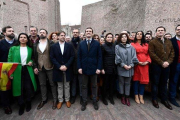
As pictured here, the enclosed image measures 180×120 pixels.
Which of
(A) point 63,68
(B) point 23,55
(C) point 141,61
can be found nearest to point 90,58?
(A) point 63,68

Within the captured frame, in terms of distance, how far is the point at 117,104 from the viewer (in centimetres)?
272

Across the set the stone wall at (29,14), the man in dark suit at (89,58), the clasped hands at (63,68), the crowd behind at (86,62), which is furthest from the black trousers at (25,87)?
the stone wall at (29,14)

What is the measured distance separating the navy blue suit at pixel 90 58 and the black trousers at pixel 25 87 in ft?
4.36

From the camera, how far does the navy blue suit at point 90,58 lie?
2.41 metres

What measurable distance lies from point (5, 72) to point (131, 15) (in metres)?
14.7

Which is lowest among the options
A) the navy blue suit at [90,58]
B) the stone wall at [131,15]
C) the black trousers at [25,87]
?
the black trousers at [25,87]

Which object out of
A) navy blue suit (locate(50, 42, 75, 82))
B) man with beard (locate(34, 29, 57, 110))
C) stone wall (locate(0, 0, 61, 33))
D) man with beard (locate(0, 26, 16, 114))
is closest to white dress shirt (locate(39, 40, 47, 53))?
man with beard (locate(34, 29, 57, 110))

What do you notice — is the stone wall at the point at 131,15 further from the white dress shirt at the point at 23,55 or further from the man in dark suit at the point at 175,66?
the white dress shirt at the point at 23,55

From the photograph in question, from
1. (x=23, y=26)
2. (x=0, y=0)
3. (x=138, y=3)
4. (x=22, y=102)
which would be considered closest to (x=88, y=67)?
(x=22, y=102)

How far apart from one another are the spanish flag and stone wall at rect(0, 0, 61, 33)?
1010 centimetres

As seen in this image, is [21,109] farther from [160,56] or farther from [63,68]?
[160,56]

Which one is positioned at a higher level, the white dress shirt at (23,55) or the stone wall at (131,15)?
the stone wall at (131,15)

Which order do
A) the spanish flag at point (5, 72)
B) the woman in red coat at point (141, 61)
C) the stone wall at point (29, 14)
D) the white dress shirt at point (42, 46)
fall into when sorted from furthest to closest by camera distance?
the stone wall at point (29, 14)
the woman in red coat at point (141, 61)
the white dress shirt at point (42, 46)
the spanish flag at point (5, 72)

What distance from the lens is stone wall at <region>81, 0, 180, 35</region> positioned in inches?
339
